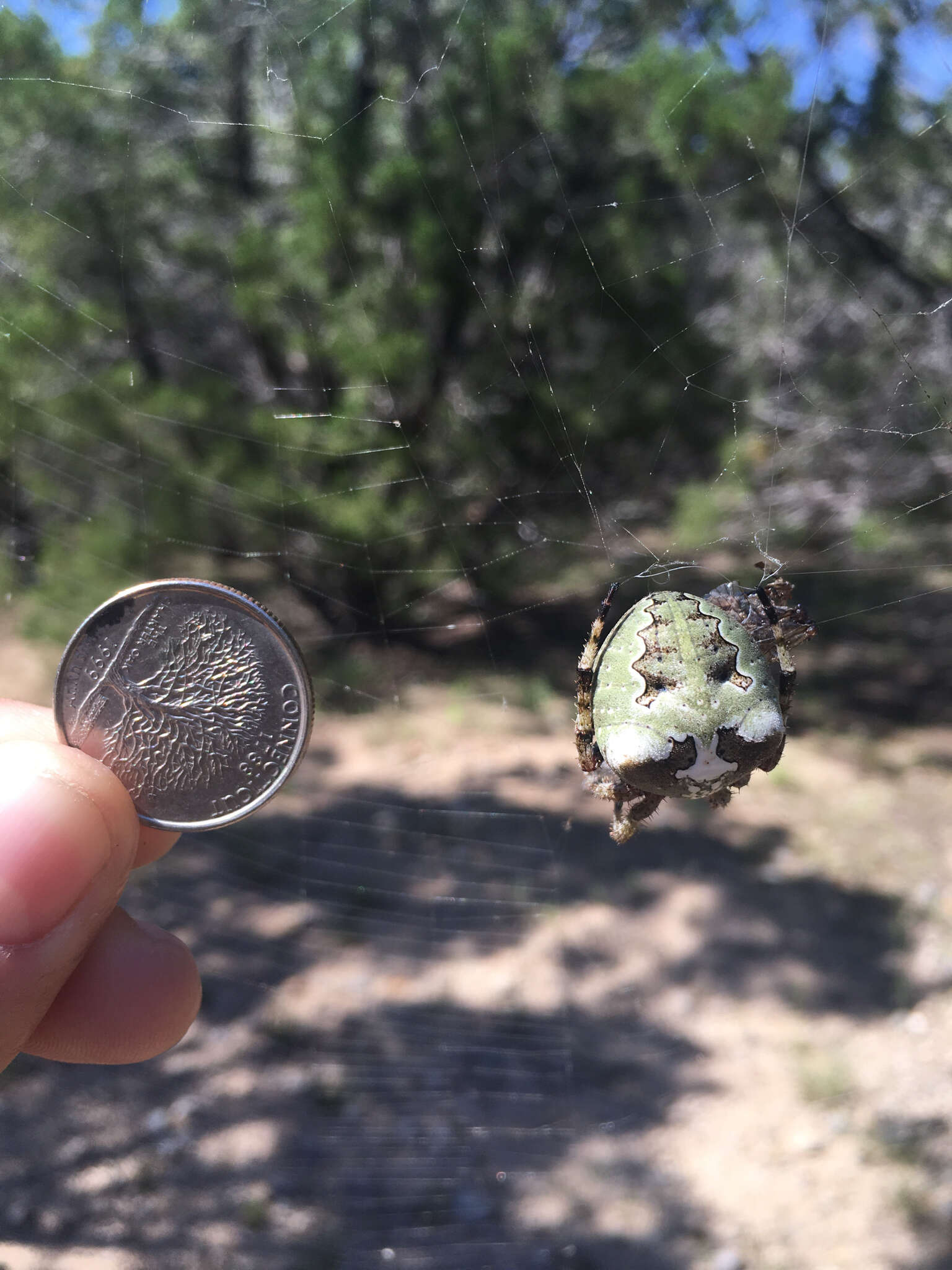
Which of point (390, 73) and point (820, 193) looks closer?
point (820, 193)

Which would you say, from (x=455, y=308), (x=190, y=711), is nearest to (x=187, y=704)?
(x=190, y=711)

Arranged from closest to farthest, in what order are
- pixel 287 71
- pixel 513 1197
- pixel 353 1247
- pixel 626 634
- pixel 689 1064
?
pixel 626 634 < pixel 353 1247 < pixel 513 1197 < pixel 689 1064 < pixel 287 71

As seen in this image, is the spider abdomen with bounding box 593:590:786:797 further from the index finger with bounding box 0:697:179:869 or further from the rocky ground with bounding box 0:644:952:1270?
the rocky ground with bounding box 0:644:952:1270

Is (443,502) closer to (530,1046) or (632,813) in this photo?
(530,1046)

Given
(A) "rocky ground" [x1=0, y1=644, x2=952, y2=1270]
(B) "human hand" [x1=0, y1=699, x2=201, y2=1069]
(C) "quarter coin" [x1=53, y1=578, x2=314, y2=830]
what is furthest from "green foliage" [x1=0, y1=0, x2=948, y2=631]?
(B) "human hand" [x1=0, y1=699, x2=201, y2=1069]

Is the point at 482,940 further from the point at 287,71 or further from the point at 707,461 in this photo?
the point at 287,71

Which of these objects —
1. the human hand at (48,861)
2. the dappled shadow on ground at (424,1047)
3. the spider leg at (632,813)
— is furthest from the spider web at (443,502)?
the human hand at (48,861)

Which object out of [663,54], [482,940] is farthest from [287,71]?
[482,940]

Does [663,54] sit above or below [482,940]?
above

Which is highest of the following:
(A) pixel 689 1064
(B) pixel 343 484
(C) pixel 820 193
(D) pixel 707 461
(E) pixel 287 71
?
(E) pixel 287 71
